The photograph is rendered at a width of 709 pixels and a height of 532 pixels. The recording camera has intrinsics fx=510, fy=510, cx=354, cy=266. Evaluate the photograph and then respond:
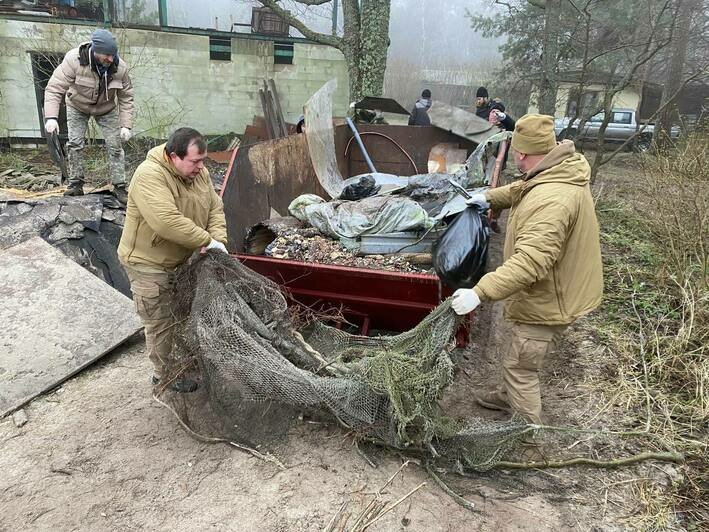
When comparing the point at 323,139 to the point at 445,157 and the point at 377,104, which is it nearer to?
the point at 445,157

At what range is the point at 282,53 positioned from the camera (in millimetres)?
11961

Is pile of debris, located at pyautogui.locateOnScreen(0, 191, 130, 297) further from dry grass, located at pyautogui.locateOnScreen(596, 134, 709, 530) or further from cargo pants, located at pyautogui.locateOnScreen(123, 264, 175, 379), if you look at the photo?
dry grass, located at pyautogui.locateOnScreen(596, 134, 709, 530)

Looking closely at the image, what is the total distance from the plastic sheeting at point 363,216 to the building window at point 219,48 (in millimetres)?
8693

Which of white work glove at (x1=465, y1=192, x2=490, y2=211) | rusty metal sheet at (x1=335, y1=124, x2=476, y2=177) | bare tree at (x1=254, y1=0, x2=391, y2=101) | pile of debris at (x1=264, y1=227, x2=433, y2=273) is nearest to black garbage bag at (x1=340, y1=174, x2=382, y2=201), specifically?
pile of debris at (x1=264, y1=227, x2=433, y2=273)

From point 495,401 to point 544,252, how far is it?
48.7 inches

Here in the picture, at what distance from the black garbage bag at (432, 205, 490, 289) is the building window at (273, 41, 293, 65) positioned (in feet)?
33.8

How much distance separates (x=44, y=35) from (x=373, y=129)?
755cm

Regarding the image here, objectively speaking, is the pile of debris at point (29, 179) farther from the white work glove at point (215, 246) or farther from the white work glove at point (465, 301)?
the white work glove at point (465, 301)

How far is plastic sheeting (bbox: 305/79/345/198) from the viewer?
18.2 ft

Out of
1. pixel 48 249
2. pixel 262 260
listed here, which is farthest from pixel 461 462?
pixel 48 249

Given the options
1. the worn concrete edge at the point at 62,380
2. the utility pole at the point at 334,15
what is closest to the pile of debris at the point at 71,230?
the worn concrete edge at the point at 62,380

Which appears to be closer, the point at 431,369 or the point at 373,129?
the point at 431,369

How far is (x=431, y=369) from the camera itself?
8.36ft

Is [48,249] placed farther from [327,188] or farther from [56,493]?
[327,188]
